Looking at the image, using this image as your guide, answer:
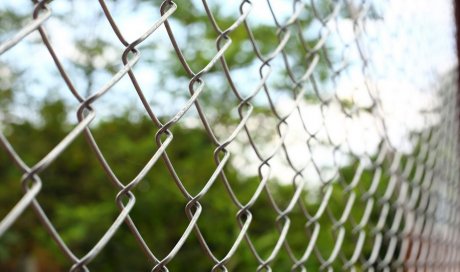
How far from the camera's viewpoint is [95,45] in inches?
141

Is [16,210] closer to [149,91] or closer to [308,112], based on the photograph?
[308,112]

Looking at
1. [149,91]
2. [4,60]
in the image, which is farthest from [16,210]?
[4,60]

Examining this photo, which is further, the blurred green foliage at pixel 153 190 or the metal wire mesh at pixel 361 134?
the blurred green foliage at pixel 153 190

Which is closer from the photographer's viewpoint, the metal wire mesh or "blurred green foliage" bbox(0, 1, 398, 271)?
the metal wire mesh

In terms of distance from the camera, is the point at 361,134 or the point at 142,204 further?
the point at 142,204

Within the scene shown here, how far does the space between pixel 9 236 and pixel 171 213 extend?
0.88m

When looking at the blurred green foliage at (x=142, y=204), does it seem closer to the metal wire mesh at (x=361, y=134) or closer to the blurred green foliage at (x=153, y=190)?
the blurred green foliage at (x=153, y=190)

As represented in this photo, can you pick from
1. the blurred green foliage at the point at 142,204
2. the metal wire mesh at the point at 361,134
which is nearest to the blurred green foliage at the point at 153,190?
the blurred green foliage at the point at 142,204

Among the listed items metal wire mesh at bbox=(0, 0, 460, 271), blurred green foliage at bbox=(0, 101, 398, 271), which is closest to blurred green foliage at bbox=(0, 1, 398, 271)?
blurred green foliage at bbox=(0, 101, 398, 271)

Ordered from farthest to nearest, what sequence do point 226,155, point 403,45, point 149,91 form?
point 149,91 → point 403,45 → point 226,155

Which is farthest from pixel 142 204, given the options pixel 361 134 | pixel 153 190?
pixel 361 134

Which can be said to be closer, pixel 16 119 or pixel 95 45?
pixel 95 45

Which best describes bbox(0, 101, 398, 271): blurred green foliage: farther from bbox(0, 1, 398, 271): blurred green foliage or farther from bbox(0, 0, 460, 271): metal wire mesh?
bbox(0, 0, 460, 271): metal wire mesh

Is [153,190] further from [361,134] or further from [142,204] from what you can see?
[361,134]
